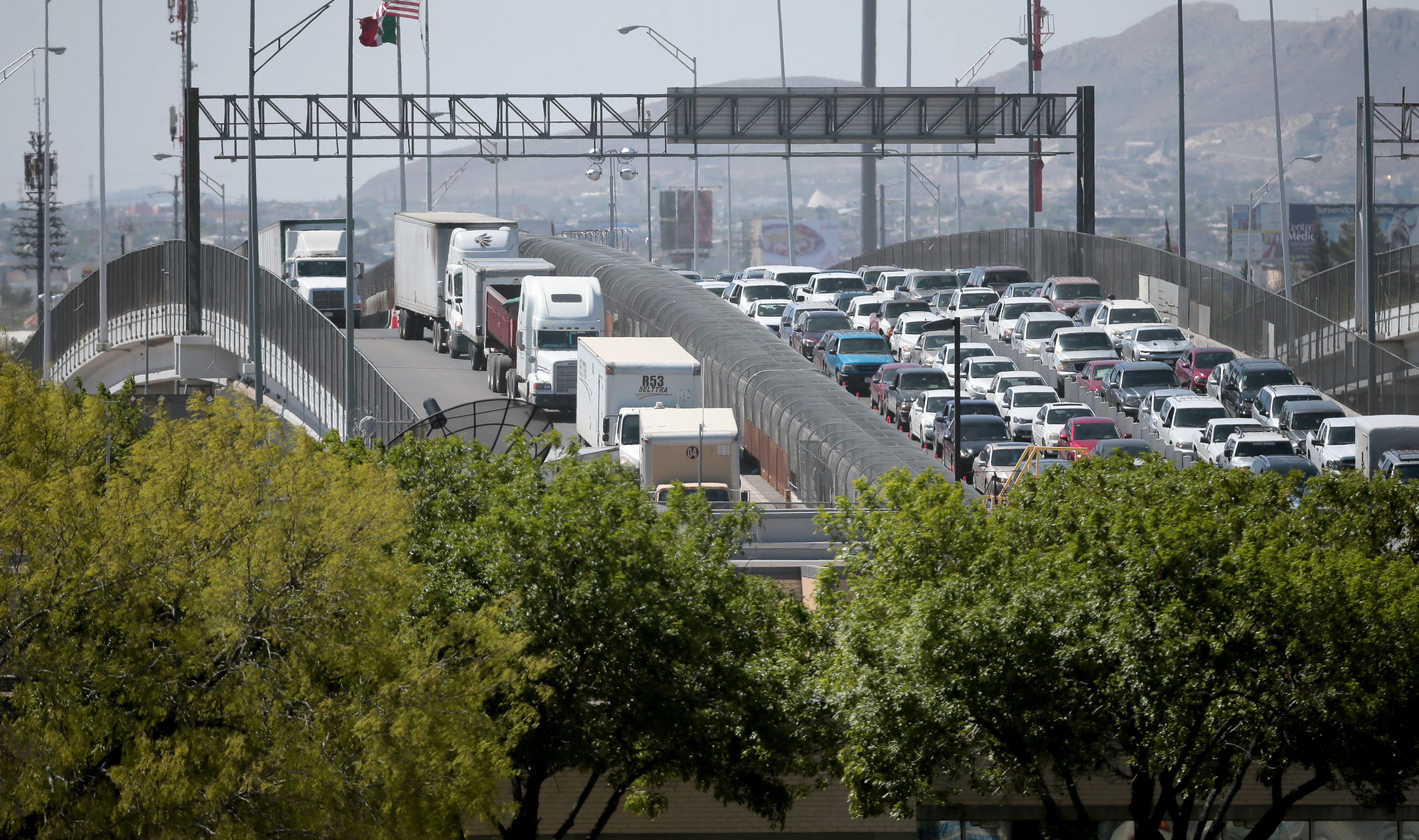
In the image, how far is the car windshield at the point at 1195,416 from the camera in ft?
132

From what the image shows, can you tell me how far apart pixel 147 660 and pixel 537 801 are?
5.76m

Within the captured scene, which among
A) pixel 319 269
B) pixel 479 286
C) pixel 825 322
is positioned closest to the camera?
pixel 479 286

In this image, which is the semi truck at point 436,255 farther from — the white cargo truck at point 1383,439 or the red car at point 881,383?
the white cargo truck at point 1383,439

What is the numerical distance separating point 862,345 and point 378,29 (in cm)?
1568

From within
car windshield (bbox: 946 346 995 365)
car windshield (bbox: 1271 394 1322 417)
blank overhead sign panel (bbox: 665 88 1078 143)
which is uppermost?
blank overhead sign panel (bbox: 665 88 1078 143)

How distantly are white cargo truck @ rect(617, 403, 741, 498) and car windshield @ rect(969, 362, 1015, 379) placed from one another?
13.2 metres

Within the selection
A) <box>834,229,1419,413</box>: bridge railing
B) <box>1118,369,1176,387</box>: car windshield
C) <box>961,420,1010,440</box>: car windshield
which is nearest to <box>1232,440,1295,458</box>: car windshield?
<box>961,420,1010,440</box>: car windshield

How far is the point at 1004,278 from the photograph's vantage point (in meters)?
66.3

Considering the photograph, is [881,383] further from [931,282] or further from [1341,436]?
[931,282]

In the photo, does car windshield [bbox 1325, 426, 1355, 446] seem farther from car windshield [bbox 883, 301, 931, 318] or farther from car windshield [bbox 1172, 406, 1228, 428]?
car windshield [bbox 883, 301, 931, 318]

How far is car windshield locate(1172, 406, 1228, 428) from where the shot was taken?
132 feet

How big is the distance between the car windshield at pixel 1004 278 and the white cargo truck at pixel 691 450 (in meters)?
32.7

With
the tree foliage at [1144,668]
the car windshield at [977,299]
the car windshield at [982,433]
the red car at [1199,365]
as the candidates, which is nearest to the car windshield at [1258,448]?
the car windshield at [982,433]

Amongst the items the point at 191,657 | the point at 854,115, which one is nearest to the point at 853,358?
the point at 854,115
